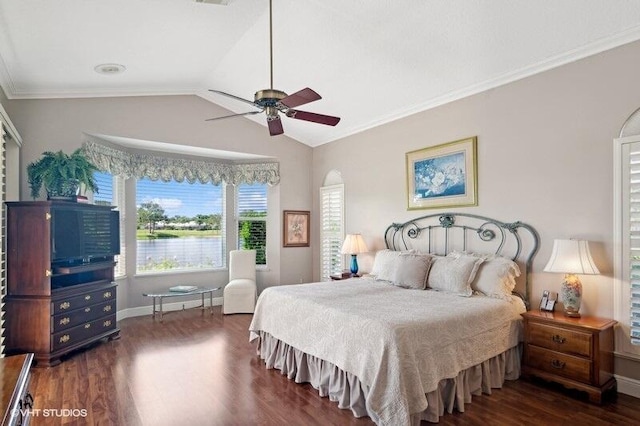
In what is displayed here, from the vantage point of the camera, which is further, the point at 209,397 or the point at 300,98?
the point at 209,397

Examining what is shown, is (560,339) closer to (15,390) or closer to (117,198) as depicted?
(15,390)

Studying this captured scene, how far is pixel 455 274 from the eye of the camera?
12.2 feet

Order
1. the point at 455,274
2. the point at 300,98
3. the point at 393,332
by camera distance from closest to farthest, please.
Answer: the point at 393,332 → the point at 300,98 → the point at 455,274

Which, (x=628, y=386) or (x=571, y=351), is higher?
(x=571, y=351)

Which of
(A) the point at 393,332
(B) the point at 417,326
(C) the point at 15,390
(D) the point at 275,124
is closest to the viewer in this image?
(C) the point at 15,390

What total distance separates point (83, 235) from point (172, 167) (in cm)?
211

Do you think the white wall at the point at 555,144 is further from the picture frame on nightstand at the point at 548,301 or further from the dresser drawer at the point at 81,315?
the dresser drawer at the point at 81,315

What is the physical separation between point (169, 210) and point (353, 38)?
4174 mm

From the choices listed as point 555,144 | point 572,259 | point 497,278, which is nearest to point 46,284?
point 497,278

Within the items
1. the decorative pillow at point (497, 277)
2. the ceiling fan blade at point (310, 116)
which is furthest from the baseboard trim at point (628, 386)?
the ceiling fan blade at point (310, 116)

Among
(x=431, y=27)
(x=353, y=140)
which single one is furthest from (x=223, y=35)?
(x=353, y=140)

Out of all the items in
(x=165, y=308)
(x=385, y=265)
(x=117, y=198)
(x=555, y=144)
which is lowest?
(x=165, y=308)

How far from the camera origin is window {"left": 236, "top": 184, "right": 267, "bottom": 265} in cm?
673

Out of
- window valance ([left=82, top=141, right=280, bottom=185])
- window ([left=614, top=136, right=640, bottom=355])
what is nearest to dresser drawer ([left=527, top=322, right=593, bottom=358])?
window ([left=614, top=136, right=640, bottom=355])
